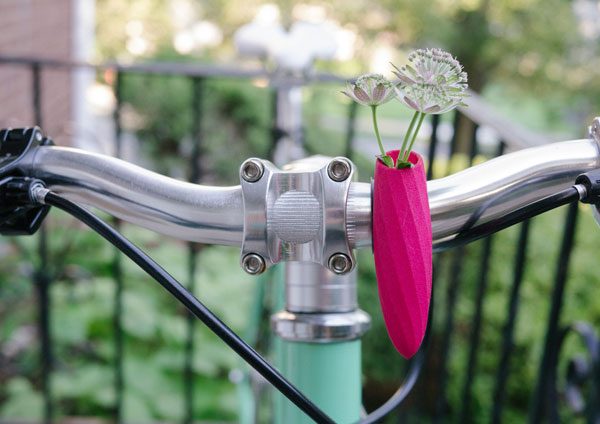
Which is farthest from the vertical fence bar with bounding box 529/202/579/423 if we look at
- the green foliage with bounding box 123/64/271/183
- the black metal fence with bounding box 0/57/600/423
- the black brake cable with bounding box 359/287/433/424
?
the green foliage with bounding box 123/64/271/183

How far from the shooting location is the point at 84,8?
6.66 m

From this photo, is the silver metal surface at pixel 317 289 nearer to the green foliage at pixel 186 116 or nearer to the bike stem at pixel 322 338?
the bike stem at pixel 322 338

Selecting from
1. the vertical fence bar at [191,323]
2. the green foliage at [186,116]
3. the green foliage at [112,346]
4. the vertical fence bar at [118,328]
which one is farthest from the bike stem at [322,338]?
the green foliage at [186,116]

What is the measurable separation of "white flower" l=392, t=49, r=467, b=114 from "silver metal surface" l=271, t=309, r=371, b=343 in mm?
266

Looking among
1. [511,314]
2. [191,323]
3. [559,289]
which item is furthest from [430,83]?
[191,323]

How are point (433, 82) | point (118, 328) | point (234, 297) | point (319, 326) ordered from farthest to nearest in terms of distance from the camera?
point (234, 297) → point (118, 328) → point (319, 326) → point (433, 82)

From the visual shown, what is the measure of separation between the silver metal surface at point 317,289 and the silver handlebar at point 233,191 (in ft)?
0.38

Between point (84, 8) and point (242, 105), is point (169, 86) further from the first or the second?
point (84, 8)

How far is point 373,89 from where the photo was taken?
0.44 meters

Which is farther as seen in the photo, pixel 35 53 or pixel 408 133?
pixel 35 53

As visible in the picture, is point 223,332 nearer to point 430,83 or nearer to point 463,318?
point 430,83

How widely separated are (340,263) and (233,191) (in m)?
0.09

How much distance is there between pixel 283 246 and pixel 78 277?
2.44 meters

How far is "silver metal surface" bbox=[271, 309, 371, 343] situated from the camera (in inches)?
24.9
